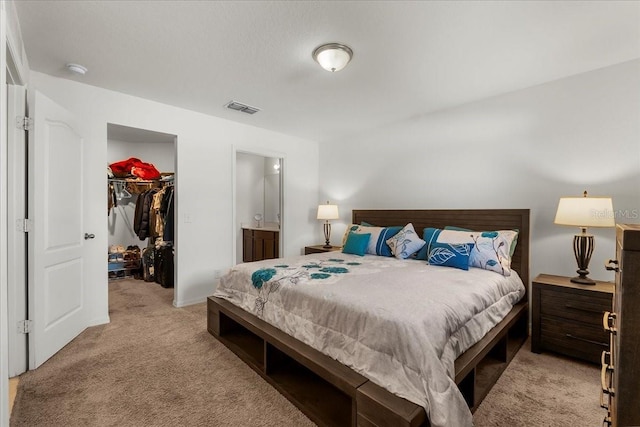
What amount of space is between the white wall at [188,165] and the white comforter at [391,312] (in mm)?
1131

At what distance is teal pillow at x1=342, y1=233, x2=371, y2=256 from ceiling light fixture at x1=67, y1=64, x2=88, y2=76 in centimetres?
302

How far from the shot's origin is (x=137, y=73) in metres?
2.66

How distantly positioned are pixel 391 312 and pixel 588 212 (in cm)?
194

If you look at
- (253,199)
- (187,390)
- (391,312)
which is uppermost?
(253,199)

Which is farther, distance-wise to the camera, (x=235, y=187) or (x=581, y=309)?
(x=235, y=187)

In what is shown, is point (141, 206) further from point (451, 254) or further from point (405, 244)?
point (451, 254)

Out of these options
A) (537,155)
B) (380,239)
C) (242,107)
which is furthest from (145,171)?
(537,155)

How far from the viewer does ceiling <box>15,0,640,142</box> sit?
1.84 m

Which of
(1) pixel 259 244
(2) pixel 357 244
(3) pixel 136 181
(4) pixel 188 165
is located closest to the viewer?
(2) pixel 357 244

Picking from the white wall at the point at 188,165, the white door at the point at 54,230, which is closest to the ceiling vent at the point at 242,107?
the white wall at the point at 188,165

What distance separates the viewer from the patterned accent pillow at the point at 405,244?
3189 mm

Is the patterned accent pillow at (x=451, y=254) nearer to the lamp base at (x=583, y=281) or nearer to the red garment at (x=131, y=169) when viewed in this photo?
the lamp base at (x=583, y=281)

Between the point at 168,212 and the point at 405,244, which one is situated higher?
the point at 168,212

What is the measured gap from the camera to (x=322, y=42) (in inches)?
85.8
